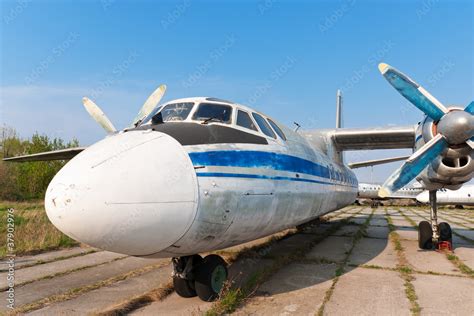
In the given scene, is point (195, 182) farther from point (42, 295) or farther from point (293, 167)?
point (42, 295)

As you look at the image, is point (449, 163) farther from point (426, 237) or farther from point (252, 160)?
point (252, 160)

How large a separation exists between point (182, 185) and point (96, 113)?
7959mm

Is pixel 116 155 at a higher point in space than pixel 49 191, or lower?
higher

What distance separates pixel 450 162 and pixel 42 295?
1017cm

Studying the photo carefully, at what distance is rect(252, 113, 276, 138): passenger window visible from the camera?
6.29 meters

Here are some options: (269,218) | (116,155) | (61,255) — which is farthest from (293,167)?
(61,255)

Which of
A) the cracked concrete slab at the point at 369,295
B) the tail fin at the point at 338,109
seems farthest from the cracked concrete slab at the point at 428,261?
the tail fin at the point at 338,109

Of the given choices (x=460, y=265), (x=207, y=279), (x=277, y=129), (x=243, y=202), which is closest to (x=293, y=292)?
(x=207, y=279)

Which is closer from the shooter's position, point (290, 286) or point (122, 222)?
point (122, 222)

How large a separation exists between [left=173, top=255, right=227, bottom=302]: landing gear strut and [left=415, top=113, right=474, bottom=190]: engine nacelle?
6894mm

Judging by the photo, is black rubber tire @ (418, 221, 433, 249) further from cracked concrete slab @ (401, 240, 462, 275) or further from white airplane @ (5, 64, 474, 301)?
white airplane @ (5, 64, 474, 301)

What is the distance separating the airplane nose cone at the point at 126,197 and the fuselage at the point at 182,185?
0.01 meters

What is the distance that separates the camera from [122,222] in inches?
146

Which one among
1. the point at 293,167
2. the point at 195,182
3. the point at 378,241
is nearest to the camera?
the point at 195,182
